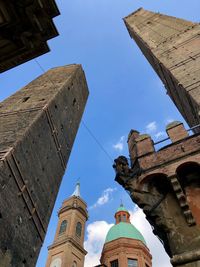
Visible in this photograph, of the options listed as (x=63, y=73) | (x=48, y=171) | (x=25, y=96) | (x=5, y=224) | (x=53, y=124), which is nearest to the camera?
(x=5, y=224)

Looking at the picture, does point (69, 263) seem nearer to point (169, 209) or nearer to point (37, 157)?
point (37, 157)

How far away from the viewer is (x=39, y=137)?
37.9ft

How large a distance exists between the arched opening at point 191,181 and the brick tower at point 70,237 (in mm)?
22230

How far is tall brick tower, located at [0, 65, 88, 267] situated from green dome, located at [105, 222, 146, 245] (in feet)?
42.2

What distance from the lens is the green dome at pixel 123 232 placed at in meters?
25.8

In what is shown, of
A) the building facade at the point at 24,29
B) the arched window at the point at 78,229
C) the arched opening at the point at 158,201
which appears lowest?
the arched opening at the point at 158,201

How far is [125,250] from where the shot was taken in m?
24.0

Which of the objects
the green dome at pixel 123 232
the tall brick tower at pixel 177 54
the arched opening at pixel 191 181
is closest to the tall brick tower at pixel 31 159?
the tall brick tower at pixel 177 54

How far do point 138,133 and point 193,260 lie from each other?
10.3 feet

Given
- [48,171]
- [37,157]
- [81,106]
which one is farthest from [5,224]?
[81,106]

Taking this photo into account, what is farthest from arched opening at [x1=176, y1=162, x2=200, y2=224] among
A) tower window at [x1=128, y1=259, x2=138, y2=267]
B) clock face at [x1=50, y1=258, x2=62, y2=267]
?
clock face at [x1=50, y1=258, x2=62, y2=267]

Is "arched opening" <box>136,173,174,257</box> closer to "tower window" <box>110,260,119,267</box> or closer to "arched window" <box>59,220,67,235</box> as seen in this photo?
"tower window" <box>110,260,119,267</box>

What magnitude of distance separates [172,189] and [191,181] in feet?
1.03

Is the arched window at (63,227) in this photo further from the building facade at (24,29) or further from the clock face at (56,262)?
the building facade at (24,29)
